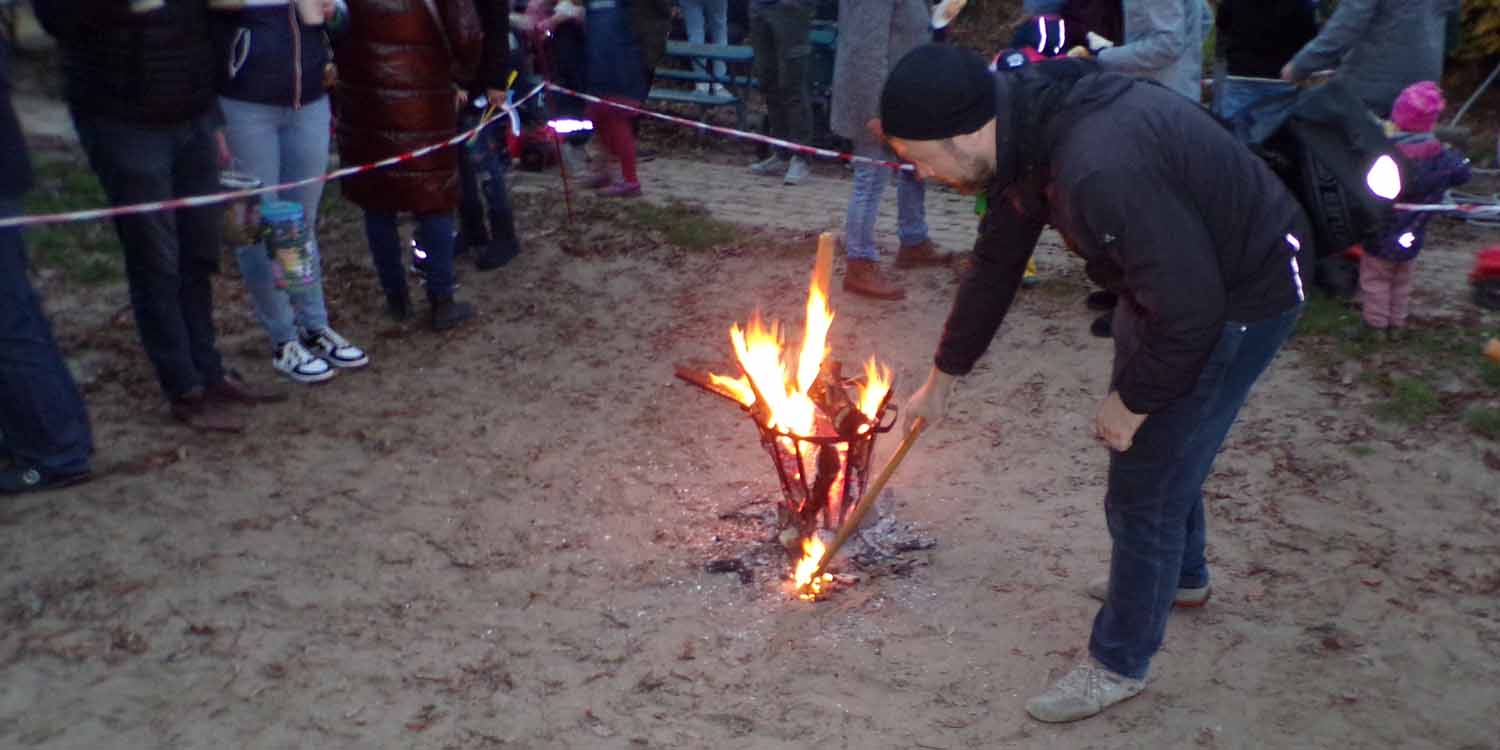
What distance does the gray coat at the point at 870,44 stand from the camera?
20.6ft

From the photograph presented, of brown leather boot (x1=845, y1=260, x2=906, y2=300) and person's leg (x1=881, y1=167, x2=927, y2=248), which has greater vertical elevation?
person's leg (x1=881, y1=167, x2=927, y2=248)

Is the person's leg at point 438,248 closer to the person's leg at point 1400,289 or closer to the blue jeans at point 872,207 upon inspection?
the blue jeans at point 872,207

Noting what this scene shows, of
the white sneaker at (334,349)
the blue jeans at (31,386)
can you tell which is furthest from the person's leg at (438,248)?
the blue jeans at (31,386)

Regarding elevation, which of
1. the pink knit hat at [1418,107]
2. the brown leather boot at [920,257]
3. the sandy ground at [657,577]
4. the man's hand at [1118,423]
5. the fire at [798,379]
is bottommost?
the sandy ground at [657,577]

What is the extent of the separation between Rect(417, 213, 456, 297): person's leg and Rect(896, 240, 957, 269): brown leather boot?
2.48 meters

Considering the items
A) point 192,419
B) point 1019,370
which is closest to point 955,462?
point 1019,370

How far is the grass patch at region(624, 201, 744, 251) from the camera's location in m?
7.46

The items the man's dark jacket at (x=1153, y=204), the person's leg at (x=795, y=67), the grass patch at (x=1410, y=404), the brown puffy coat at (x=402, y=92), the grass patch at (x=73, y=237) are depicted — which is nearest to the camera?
the man's dark jacket at (x=1153, y=204)

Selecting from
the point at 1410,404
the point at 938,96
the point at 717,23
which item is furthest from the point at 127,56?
the point at 717,23

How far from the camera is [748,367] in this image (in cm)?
408

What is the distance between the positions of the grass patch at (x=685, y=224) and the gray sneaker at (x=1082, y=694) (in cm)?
437

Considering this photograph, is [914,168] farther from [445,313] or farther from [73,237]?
[73,237]

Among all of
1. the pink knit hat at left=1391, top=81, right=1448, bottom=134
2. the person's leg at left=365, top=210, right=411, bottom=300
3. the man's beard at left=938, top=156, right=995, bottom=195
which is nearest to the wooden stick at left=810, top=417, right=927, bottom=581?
the man's beard at left=938, top=156, right=995, bottom=195

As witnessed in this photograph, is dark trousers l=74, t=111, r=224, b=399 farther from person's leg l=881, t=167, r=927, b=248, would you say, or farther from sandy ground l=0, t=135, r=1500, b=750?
person's leg l=881, t=167, r=927, b=248
